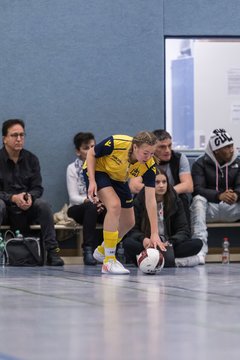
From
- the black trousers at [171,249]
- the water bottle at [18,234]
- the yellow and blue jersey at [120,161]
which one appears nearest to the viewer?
the yellow and blue jersey at [120,161]

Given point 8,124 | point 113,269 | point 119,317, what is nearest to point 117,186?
point 113,269

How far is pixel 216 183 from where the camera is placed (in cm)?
1030

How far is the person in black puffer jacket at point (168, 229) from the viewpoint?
905 cm

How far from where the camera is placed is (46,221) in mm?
9344

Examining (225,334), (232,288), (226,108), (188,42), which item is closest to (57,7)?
(188,42)

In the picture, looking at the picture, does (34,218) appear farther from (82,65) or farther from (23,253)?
(82,65)

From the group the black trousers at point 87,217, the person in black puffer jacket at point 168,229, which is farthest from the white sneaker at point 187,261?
the black trousers at point 87,217

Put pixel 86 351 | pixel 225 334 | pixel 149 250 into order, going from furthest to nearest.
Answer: pixel 149 250 < pixel 225 334 < pixel 86 351

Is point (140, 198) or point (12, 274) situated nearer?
point (12, 274)

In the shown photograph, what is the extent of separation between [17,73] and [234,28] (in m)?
2.55

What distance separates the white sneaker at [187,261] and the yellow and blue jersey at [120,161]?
1.39 meters

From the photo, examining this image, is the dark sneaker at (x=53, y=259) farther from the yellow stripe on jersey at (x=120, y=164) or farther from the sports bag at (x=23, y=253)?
the yellow stripe on jersey at (x=120, y=164)

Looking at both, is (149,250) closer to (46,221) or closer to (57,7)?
(46,221)

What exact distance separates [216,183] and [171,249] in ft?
5.06
